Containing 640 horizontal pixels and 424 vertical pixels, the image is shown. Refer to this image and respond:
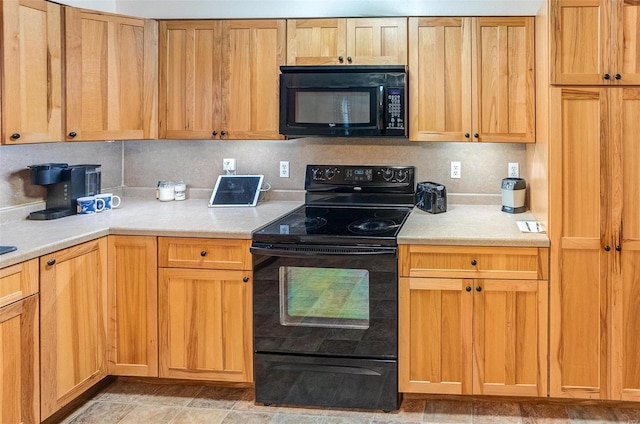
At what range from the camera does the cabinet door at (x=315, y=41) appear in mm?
3373

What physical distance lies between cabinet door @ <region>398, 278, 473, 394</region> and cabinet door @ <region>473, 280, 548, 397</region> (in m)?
0.05

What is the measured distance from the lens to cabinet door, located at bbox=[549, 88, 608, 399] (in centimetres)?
277

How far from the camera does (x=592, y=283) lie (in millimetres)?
2809

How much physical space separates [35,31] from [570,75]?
2.40 meters

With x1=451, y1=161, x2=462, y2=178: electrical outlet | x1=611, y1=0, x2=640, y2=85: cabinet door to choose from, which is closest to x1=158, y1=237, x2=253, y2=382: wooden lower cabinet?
x1=451, y1=161, x2=462, y2=178: electrical outlet

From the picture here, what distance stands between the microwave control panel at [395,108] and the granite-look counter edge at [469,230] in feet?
1.62

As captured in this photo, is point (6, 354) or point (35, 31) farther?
point (35, 31)

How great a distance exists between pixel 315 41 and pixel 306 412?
192cm

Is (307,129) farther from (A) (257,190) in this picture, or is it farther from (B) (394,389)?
(B) (394,389)

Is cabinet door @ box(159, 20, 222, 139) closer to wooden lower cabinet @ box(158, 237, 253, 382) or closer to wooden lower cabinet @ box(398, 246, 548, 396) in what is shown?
wooden lower cabinet @ box(158, 237, 253, 382)

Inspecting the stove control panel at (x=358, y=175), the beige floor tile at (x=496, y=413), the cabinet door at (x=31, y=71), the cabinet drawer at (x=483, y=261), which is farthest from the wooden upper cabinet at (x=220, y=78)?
the beige floor tile at (x=496, y=413)

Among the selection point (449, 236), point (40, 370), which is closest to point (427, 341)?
point (449, 236)

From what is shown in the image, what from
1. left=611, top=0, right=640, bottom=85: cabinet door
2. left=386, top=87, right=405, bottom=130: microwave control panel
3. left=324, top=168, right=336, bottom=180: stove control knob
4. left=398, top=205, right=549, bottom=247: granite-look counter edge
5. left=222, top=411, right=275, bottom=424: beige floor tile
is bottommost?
left=222, top=411, right=275, bottom=424: beige floor tile

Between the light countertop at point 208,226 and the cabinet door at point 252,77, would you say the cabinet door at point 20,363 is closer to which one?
the light countertop at point 208,226
